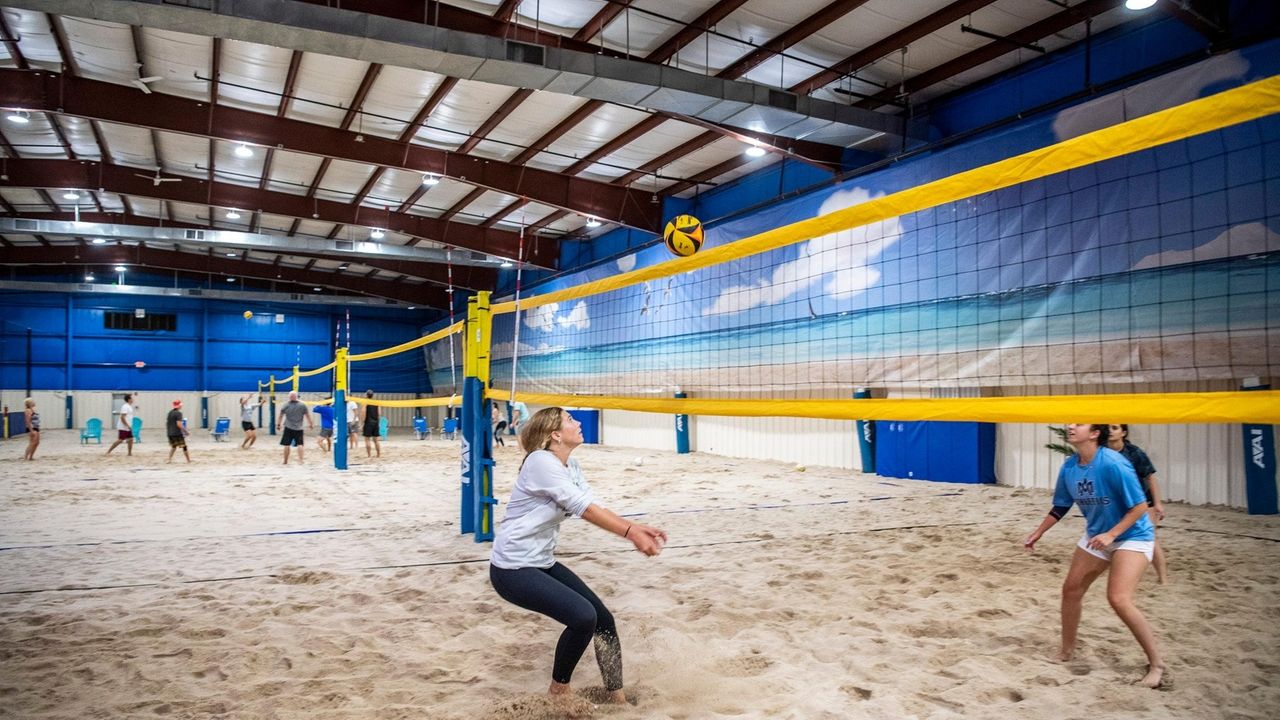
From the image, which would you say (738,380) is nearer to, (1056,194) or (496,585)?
(1056,194)

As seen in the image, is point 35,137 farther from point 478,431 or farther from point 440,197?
point 478,431

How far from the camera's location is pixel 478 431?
18.2 ft

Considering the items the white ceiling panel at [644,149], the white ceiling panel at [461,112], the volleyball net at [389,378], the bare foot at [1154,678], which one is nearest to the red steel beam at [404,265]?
the volleyball net at [389,378]

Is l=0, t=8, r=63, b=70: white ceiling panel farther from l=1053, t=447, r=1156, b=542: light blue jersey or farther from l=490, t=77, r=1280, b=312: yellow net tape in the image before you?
l=1053, t=447, r=1156, b=542: light blue jersey

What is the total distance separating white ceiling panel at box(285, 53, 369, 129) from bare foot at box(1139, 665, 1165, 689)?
31.8 ft

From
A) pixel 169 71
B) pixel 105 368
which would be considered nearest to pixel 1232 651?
pixel 169 71

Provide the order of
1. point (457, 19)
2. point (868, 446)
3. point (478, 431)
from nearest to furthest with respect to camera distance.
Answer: point (478, 431)
point (457, 19)
point (868, 446)

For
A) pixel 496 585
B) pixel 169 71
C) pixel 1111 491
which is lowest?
pixel 496 585

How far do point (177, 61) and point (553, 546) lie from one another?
10.2m

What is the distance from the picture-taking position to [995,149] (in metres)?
8.55

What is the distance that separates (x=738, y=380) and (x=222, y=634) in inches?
356

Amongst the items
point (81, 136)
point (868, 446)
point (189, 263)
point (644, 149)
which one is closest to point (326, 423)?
point (81, 136)

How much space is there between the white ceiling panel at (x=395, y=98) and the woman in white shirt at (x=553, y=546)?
327 inches

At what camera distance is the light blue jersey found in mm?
2883
